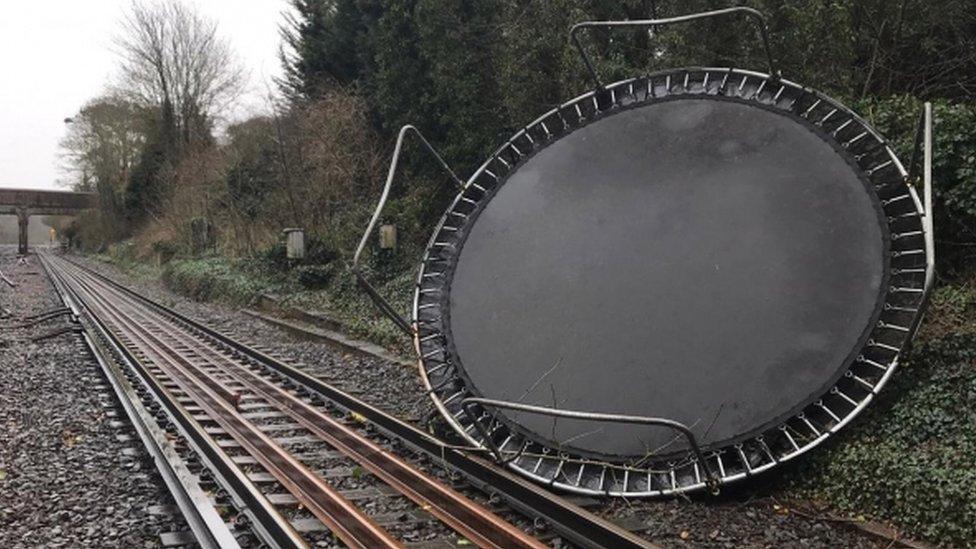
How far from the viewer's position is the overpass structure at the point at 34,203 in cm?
7281

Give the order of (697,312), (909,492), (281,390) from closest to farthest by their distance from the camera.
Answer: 1. (909,492)
2. (697,312)
3. (281,390)

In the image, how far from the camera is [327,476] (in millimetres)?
6512

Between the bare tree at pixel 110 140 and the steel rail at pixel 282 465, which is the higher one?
the bare tree at pixel 110 140

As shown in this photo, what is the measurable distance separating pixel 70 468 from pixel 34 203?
76.8 meters

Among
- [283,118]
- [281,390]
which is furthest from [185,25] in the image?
[281,390]

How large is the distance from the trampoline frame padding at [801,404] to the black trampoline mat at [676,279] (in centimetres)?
9

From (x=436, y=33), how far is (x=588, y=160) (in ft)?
37.4

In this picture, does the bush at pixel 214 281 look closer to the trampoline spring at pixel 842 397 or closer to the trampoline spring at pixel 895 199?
the trampoline spring at pixel 895 199

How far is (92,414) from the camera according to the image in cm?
915

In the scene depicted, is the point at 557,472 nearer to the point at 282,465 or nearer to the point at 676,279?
the point at 676,279

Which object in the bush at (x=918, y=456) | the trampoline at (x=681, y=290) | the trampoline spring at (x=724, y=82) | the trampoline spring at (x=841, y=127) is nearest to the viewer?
the bush at (x=918, y=456)

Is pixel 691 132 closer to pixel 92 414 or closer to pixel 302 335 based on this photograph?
pixel 92 414

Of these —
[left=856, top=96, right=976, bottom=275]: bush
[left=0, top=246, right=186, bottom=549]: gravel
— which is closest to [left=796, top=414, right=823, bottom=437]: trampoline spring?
[left=856, top=96, right=976, bottom=275]: bush

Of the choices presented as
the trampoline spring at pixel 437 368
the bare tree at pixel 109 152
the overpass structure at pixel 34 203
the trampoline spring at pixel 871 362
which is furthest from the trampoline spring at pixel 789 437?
the overpass structure at pixel 34 203
